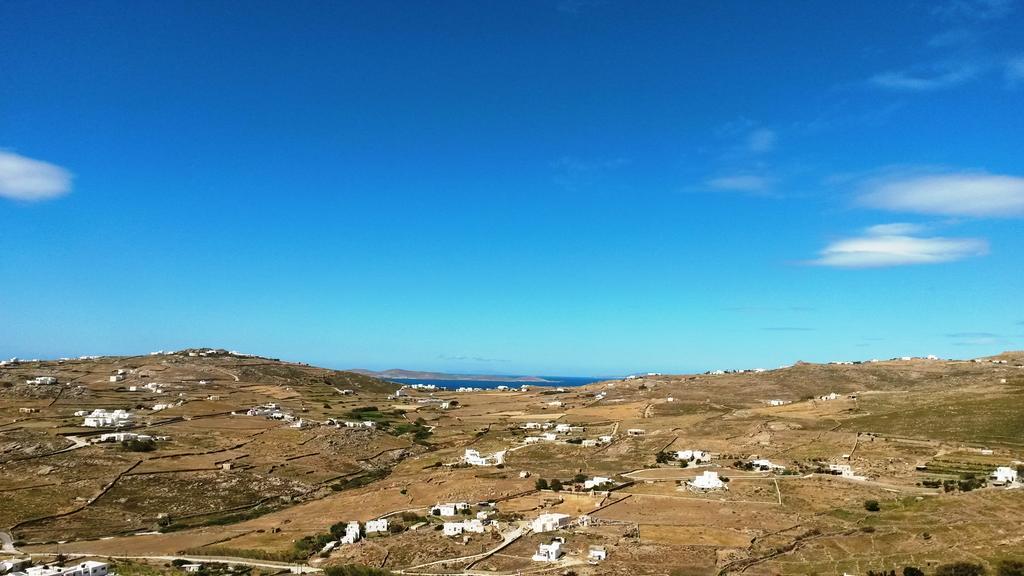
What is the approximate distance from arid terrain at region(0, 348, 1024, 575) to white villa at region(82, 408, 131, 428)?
2.33 metres

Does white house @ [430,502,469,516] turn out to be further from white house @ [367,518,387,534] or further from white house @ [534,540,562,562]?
white house @ [534,540,562,562]

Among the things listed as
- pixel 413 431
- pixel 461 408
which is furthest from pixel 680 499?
pixel 461 408

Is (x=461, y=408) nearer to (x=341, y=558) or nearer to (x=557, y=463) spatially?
(x=557, y=463)

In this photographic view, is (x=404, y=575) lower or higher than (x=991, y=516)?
lower

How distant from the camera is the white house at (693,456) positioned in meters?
75.4

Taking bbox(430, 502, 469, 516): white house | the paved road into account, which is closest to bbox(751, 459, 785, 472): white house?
bbox(430, 502, 469, 516): white house

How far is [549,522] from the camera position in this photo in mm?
48906

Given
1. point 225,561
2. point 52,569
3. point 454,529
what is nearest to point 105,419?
point 52,569

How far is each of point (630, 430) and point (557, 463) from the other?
81.0ft

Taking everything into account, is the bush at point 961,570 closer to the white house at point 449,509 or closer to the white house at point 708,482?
the white house at point 708,482

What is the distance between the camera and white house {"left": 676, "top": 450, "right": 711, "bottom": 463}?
75.4 metres

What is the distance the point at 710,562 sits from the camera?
40250 millimetres

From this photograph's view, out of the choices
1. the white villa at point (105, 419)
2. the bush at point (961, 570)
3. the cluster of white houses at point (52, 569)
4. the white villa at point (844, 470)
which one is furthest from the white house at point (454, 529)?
the white villa at point (105, 419)

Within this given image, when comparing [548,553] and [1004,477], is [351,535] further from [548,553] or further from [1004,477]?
[1004,477]
